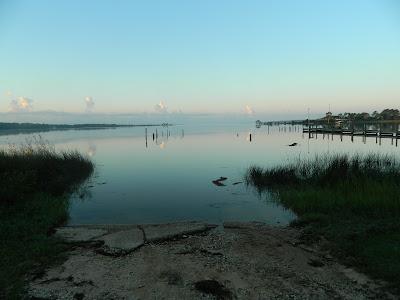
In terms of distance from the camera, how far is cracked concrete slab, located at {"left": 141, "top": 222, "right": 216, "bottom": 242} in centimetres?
973

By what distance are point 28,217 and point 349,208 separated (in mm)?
9962

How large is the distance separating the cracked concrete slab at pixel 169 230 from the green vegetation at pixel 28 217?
2240 millimetres

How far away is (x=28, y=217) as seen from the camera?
36.5ft

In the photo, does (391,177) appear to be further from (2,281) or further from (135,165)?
(135,165)

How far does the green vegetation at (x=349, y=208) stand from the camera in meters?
7.62

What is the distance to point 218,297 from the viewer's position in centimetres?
614

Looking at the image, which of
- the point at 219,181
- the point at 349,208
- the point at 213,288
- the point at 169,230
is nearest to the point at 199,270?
the point at 213,288

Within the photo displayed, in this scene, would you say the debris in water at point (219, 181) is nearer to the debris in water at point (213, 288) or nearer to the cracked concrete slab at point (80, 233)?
the cracked concrete slab at point (80, 233)

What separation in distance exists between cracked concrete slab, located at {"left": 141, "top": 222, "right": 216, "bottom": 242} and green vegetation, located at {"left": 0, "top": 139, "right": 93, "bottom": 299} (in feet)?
7.35

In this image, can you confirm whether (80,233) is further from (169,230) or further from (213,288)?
(213,288)

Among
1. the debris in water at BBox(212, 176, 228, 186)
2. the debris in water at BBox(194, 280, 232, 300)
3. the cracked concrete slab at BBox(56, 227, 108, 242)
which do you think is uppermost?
the debris in water at BBox(194, 280, 232, 300)

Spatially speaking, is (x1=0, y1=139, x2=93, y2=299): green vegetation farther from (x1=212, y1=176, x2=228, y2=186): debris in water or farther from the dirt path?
(x1=212, y1=176, x2=228, y2=186): debris in water

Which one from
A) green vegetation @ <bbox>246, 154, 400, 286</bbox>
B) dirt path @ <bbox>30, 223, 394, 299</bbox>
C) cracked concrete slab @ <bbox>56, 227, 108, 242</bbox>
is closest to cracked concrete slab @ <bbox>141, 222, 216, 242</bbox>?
dirt path @ <bbox>30, 223, 394, 299</bbox>

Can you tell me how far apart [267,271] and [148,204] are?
9.67 m
